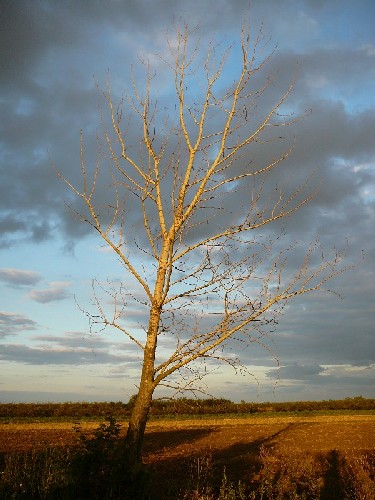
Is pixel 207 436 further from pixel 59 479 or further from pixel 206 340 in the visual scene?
pixel 206 340

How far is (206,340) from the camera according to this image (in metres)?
7.33

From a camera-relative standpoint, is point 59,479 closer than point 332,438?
Yes

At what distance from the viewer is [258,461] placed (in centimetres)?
1450

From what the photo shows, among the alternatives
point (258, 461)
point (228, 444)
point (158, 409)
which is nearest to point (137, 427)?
point (258, 461)

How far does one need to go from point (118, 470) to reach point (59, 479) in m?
2.05

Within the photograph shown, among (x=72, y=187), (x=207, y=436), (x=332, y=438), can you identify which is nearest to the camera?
(x=72, y=187)

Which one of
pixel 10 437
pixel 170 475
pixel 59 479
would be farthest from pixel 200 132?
pixel 10 437

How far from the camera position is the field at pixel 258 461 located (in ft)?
34.2

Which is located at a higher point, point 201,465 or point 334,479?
point 201,465

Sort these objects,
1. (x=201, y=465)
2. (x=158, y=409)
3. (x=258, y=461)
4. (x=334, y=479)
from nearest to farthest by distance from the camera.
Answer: (x=334, y=479), (x=201, y=465), (x=258, y=461), (x=158, y=409)

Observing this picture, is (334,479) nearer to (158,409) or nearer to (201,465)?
(201,465)

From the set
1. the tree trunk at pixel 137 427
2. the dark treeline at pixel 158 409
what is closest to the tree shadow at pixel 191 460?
the tree trunk at pixel 137 427

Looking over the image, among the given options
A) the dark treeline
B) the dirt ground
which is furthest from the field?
the dark treeline

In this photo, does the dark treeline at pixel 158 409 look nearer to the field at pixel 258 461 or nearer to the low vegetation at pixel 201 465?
the field at pixel 258 461
